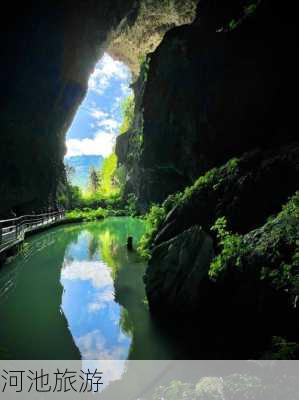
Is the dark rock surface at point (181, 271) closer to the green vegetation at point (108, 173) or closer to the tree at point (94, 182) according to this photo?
the green vegetation at point (108, 173)

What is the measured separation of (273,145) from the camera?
9672 millimetres

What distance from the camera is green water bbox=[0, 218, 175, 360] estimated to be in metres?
5.92

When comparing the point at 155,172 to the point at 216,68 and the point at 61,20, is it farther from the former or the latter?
the point at 61,20

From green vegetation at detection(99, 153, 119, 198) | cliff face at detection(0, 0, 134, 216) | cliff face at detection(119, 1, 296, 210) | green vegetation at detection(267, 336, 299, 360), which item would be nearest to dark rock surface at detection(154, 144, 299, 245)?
cliff face at detection(119, 1, 296, 210)

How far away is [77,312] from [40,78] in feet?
92.8

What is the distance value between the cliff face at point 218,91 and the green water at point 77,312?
5986mm

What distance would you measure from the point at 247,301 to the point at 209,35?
45.6 feet

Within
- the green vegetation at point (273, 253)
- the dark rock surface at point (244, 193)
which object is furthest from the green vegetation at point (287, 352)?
the dark rock surface at point (244, 193)

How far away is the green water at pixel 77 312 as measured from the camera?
19.4ft

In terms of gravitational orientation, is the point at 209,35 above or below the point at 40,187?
above

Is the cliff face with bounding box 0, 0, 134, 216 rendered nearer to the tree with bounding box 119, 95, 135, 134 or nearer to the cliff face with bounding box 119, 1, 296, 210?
the cliff face with bounding box 119, 1, 296, 210

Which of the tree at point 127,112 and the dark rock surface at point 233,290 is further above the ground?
the tree at point 127,112

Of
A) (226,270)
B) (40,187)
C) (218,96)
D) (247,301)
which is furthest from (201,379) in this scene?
(40,187)

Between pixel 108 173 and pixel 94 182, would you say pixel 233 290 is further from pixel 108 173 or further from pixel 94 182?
pixel 108 173
